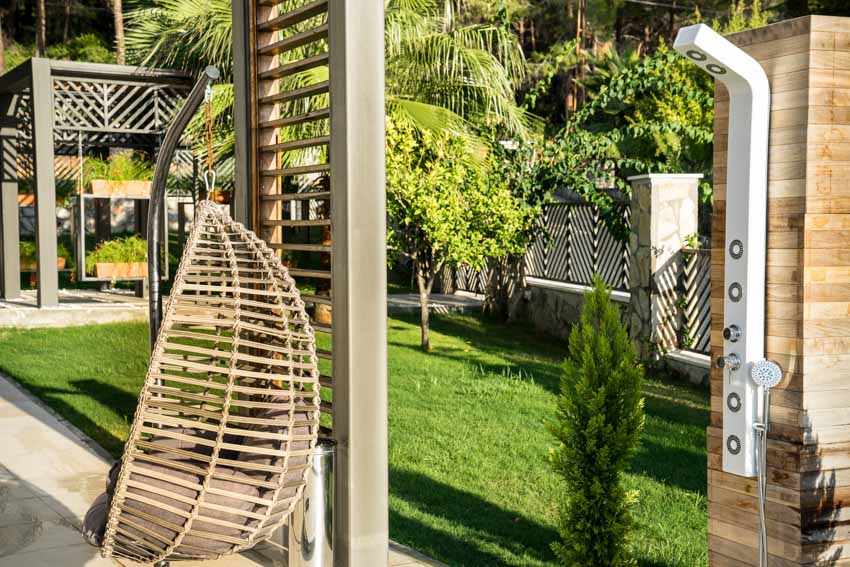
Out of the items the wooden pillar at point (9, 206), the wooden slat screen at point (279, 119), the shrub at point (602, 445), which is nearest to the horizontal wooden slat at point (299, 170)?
the wooden slat screen at point (279, 119)

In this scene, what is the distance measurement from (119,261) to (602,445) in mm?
10151

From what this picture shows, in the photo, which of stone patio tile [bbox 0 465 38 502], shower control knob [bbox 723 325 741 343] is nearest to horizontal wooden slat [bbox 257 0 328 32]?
shower control knob [bbox 723 325 741 343]

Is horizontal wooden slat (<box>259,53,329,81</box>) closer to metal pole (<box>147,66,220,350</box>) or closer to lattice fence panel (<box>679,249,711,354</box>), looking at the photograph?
metal pole (<box>147,66,220,350</box>)

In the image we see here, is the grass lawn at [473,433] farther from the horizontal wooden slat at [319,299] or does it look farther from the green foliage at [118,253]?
the green foliage at [118,253]

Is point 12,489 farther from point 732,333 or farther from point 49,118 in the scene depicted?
point 49,118

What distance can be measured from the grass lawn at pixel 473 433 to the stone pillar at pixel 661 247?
0.65 meters

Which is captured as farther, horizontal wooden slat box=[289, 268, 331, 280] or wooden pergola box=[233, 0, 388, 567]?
horizontal wooden slat box=[289, 268, 331, 280]

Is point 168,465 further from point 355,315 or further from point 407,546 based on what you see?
point 407,546

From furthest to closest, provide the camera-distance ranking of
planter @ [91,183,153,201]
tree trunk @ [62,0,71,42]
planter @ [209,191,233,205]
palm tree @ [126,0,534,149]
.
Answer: tree trunk @ [62,0,71,42], planter @ [209,191,233,205], planter @ [91,183,153,201], palm tree @ [126,0,534,149]

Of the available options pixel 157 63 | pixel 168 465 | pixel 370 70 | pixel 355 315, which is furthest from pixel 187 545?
pixel 157 63

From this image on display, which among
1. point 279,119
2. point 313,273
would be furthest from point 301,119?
point 313,273

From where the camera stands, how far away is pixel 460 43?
11.3 meters

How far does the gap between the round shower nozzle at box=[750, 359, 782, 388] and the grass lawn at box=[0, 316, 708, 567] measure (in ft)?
6.20

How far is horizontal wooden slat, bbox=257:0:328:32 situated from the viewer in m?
3.43
